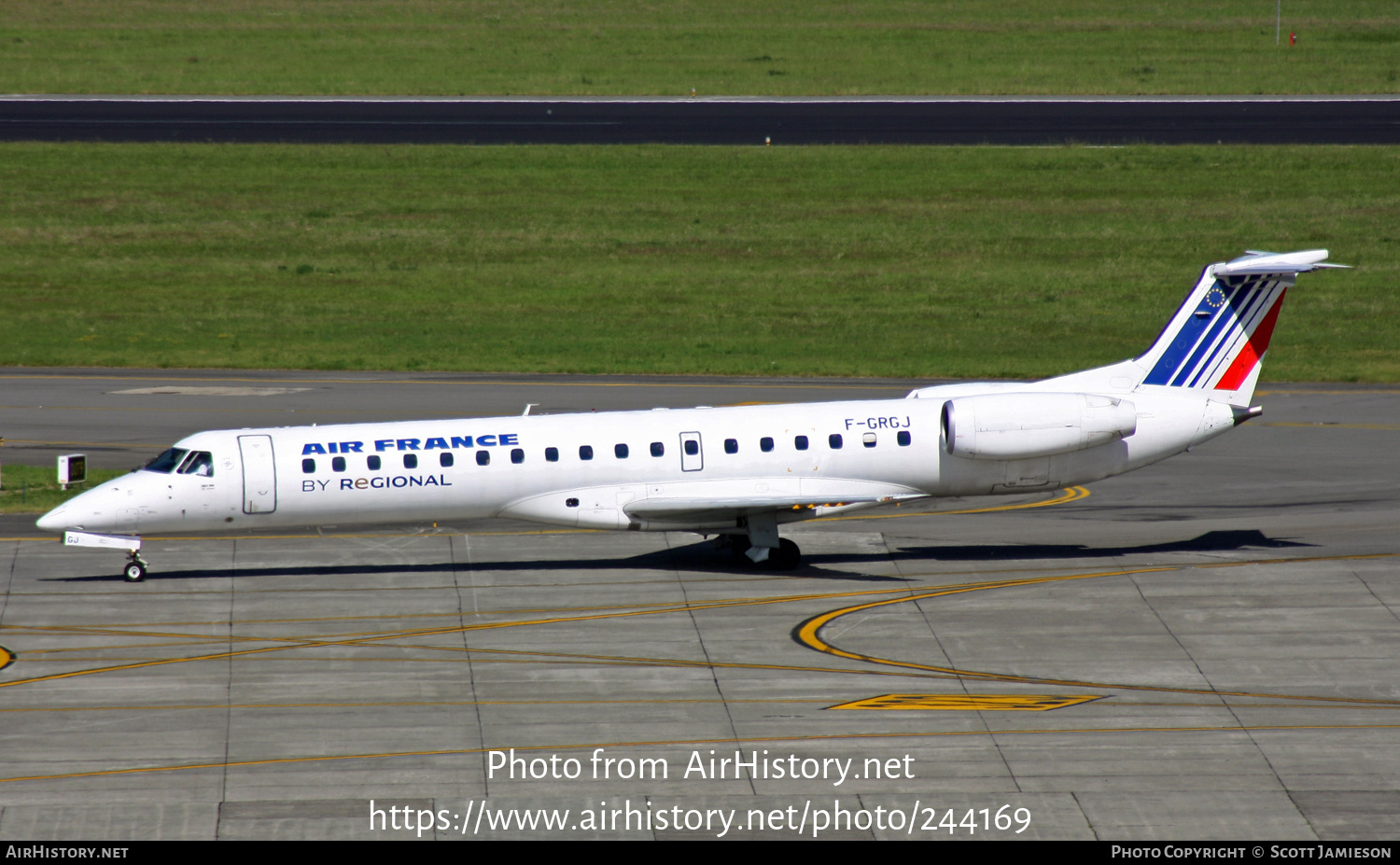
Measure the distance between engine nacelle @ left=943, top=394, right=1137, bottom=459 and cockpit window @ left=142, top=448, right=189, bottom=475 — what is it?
49.5 feet

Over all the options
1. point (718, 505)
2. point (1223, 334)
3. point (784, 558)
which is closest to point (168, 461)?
point (718, 505)

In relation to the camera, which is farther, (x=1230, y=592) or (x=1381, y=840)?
(x=1230, y=592)

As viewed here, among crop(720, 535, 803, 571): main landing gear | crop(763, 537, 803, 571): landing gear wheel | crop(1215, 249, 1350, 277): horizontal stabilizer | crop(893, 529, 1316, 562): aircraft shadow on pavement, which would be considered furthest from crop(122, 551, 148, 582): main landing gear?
crop(1215, 249, 1350, 277): horizontal stabilizer

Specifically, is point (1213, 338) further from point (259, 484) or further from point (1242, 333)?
point (259, 484)

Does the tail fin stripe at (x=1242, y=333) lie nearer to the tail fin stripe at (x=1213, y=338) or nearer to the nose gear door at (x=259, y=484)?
the tail fin stripe at (x=1213, y=338)

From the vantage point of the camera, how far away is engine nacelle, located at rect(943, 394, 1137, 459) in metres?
31.7

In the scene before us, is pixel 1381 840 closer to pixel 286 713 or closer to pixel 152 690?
pixel 286 713

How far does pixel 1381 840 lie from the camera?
64.1 feet

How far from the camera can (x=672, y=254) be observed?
222 feet

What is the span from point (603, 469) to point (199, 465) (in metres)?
7.79

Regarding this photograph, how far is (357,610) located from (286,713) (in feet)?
17.9

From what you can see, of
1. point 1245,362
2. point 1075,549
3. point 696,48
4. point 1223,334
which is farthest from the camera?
point 696,48
